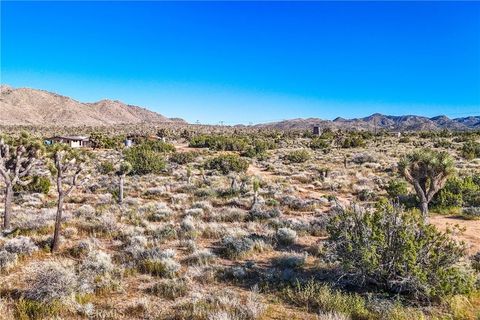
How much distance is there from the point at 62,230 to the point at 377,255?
10.7 meters

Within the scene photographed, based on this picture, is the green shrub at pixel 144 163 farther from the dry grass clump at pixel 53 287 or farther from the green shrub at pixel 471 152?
the green shrub at pixel 471 152

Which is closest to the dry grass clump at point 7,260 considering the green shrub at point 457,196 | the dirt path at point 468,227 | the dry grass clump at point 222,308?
the dry grass clump at point 222,308

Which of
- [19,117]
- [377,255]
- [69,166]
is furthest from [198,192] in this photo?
[19,117]

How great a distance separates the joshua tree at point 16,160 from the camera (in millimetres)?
13867

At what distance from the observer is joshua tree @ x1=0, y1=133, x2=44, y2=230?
13.9 metres

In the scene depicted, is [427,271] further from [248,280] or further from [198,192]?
[198,192]

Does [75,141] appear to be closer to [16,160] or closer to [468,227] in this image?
[16,160]

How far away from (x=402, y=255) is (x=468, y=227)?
8334mm

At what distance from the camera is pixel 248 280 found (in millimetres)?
9125

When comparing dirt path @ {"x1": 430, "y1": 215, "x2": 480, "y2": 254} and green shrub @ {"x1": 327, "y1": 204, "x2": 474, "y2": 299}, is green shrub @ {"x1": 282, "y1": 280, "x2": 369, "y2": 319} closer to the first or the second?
green shrub @ {"x1": 327, "y1": 204, "x2": 474, "y2": 299}

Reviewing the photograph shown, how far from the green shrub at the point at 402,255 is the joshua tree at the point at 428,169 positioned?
21.2ft

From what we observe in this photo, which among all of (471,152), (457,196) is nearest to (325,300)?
(457,196)

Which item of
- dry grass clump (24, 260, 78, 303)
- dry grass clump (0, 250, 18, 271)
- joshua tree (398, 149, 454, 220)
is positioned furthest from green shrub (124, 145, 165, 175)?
dry grass clump (24, 260, 78, 303)

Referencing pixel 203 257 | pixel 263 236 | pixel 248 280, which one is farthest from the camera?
Result: pixel 263 236
